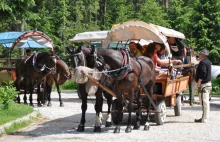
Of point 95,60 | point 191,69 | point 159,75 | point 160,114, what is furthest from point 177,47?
point 95,60

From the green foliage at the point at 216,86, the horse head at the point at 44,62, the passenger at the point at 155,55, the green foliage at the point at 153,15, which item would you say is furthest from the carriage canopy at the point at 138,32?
the green foliage at the point at 153,15

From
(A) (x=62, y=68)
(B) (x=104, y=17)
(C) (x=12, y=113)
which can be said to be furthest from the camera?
(B) (x=104, y=17)

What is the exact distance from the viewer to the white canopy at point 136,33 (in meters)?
13.9

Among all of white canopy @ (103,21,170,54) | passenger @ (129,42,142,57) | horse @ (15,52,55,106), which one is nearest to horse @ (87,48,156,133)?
white canopy @ (103,21,170,54)

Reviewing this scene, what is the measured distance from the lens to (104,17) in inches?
2172

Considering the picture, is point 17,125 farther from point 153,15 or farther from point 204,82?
point 153,15

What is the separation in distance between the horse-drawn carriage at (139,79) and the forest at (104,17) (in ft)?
15.3

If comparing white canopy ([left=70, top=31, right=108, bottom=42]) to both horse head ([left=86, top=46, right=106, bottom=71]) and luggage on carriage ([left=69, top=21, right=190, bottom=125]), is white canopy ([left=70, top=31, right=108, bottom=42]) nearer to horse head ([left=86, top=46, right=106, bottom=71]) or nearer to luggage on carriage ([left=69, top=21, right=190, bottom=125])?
luggage on carriage ([left=69, top=21, right=190, bottom=125])

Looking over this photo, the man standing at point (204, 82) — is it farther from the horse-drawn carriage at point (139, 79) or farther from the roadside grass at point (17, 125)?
the roadside grass at point (17, 125)

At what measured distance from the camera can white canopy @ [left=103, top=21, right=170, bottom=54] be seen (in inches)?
547

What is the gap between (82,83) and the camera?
1166 cm

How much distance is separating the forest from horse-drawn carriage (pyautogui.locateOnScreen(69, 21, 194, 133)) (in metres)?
4.67

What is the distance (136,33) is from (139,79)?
8.57 feet

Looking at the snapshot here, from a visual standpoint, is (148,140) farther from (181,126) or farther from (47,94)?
(47,94)
